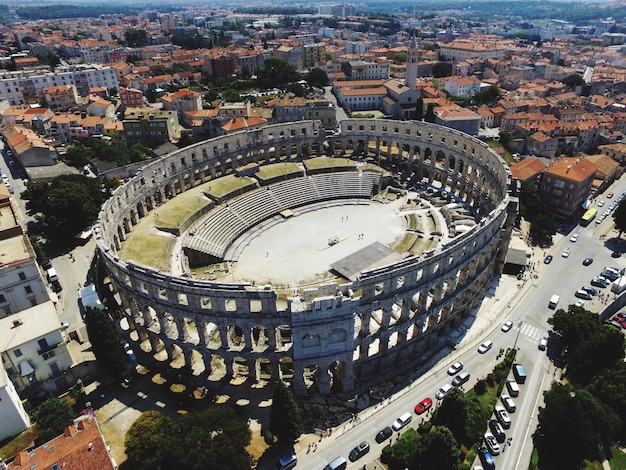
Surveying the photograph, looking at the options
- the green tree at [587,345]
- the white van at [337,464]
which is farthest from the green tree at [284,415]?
the green tree at [587,345]

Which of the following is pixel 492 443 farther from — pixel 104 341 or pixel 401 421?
pixel 104 341

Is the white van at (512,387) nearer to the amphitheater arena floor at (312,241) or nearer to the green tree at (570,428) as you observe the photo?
the green tree at (570,428)

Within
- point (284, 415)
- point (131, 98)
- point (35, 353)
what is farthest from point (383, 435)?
point (131, 98)

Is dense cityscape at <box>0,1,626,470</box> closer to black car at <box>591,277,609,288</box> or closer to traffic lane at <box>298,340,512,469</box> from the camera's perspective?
traffic lane at <box>298,340,512,469</box>

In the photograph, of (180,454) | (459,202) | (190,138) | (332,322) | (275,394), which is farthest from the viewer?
(190,138)

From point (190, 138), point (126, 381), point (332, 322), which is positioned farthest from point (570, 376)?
point (190, 138)

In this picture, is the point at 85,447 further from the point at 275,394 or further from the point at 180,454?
the point at 275,394

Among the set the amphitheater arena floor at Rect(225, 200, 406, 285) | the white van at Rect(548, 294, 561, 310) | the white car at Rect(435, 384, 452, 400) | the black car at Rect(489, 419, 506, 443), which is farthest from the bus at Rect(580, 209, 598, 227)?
the black car at Rect(489, 419, 506, 443)
